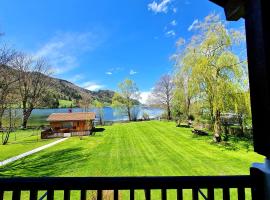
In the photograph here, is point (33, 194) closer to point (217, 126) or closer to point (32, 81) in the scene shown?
point (217, 126)

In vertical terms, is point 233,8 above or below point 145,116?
above

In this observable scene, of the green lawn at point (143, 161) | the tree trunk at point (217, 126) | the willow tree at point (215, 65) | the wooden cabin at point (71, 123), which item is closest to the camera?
the green lawn at point (143, 161)

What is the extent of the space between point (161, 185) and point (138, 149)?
49.4 feet

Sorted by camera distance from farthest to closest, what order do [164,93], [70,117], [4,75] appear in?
[164,93] < [70,117] < [4,75]

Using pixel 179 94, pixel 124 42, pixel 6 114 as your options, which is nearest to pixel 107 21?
pixel 179 94

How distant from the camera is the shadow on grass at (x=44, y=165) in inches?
443

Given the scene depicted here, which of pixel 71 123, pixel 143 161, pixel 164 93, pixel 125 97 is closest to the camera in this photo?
pixel 143 161

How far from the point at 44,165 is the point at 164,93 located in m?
29.4

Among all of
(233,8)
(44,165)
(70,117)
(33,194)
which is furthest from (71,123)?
(233,8)

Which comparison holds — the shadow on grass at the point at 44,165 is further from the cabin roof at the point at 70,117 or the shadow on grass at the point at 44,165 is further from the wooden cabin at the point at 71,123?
the cabin roof at the point at 70,117

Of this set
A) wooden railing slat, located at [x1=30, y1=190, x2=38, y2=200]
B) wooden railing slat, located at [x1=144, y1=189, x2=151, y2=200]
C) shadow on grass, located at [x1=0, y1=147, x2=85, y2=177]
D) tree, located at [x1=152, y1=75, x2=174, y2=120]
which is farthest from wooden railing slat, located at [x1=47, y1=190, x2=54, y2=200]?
tree, located at [x1=152, y1=75, x2=174, y2=120]

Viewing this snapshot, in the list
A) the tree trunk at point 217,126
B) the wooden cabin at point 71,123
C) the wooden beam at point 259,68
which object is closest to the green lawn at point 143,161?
the tree trunk at point 217,126

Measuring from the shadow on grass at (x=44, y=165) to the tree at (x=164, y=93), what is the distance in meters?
24.0

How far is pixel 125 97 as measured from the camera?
4256 cm
